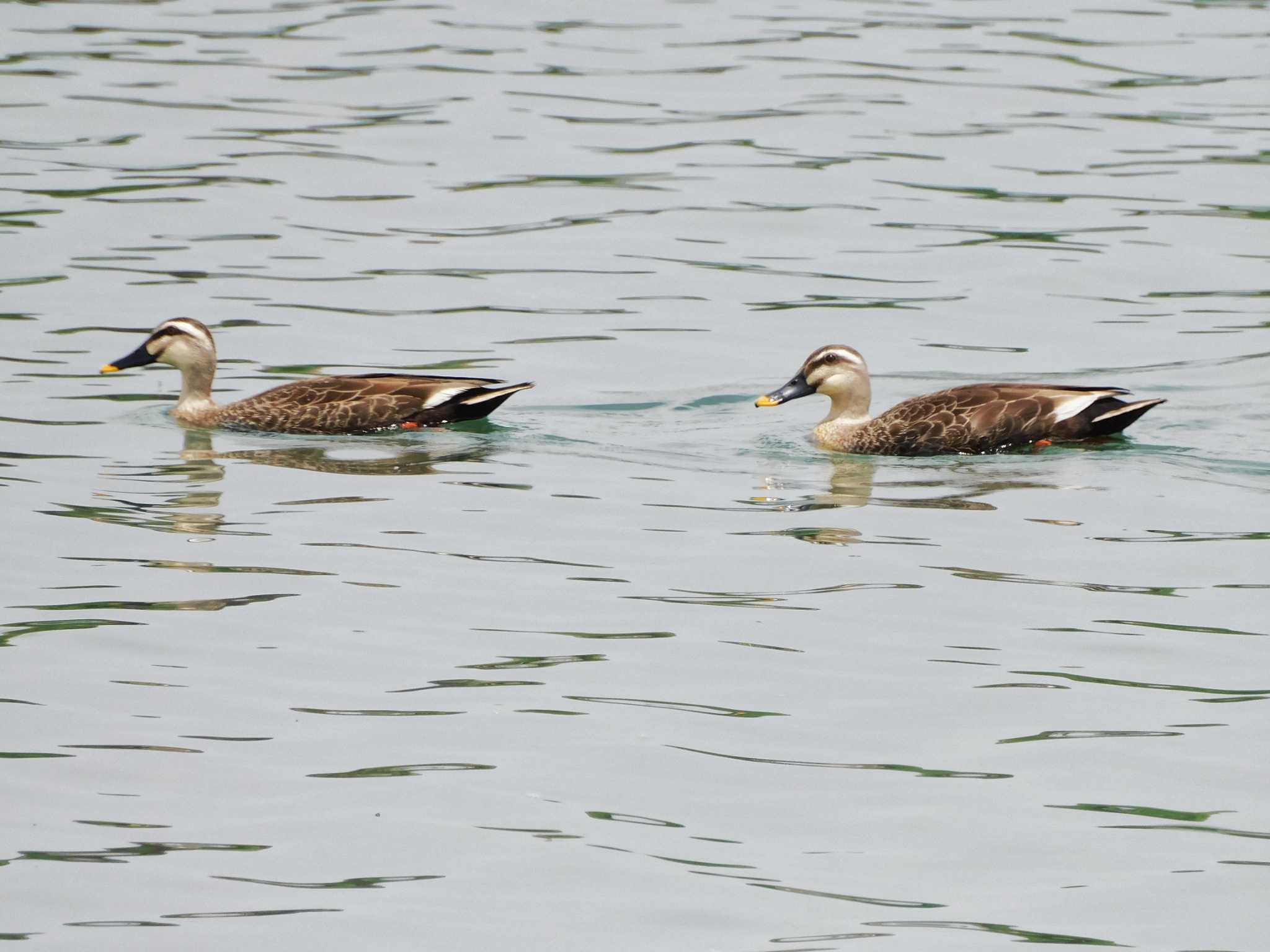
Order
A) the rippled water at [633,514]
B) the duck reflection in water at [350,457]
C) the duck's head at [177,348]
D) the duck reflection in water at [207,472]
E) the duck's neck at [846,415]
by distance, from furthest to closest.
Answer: the duck's head at [177,348] < the duck's neck at [846,415] < the duck reflection in water at [350,457] < the duck reflection in water at [207,472] < the rippled water at [633,514]

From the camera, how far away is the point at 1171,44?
26.8 m

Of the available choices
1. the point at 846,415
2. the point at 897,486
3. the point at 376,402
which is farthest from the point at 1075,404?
the point at 376,402

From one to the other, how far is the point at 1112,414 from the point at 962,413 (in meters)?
0.96

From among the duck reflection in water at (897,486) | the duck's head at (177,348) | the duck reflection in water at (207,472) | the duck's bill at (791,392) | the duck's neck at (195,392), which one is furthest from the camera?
the duck's head at (177,348)

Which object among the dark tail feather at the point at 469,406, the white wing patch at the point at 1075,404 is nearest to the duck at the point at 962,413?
the white wing patch at the point at 1075,404

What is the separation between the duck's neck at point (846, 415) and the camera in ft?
47.4

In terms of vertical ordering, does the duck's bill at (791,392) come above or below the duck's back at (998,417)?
above

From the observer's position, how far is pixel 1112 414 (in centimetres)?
1368

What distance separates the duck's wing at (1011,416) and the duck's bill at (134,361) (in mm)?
5375

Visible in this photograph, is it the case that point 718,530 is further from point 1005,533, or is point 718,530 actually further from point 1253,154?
point 1253,154

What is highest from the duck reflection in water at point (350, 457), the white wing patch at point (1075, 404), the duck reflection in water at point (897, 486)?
the white wing patch at point (1075, 404)

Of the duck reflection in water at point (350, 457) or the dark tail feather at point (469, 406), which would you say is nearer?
the duck reflection in water at point (350, 457)

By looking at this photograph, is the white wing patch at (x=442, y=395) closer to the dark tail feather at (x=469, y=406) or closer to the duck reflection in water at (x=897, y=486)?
the dark tail feather at (x=469, y=406)

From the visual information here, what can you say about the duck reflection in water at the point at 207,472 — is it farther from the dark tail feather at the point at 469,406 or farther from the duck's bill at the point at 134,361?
the duck's bill at the point at 134,361
